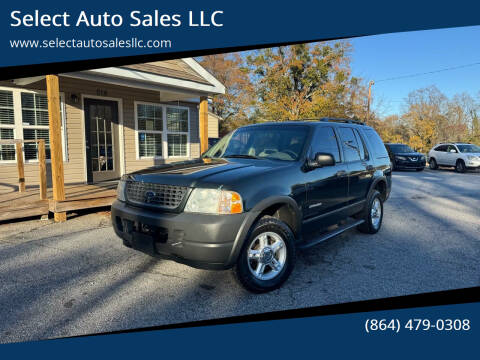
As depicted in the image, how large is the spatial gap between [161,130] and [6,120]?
4401 mm

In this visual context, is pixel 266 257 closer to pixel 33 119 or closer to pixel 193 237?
pixel 193 237

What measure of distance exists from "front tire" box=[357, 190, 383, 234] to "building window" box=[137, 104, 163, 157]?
7.38 m

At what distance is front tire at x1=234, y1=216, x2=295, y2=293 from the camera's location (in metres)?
3.31

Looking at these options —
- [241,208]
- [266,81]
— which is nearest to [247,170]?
[241,208]

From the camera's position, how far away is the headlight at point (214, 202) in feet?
10.2

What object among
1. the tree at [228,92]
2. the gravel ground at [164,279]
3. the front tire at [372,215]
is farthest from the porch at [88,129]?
the tree at [228,92]

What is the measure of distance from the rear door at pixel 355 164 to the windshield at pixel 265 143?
963 millimetres

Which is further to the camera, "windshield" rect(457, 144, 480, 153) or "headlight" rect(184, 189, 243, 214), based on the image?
"windshield" rect(457, 144, 480, 153)

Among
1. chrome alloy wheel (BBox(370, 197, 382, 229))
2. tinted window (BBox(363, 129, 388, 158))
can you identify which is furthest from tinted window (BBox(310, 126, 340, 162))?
chrome alloy wheel (BBox(370, 197, 382, 229))

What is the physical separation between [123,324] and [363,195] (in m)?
3.95

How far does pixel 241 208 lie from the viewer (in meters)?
3.15

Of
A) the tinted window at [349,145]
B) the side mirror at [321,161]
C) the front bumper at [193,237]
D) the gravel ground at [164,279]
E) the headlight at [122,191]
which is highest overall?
the tinted window at [349,145]

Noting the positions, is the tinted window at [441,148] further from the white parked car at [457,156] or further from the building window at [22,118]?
the building window at [22,118]

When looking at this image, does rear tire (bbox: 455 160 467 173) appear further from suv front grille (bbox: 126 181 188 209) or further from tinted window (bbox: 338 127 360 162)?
suv front grille (bbox: 126 181 188 209)
